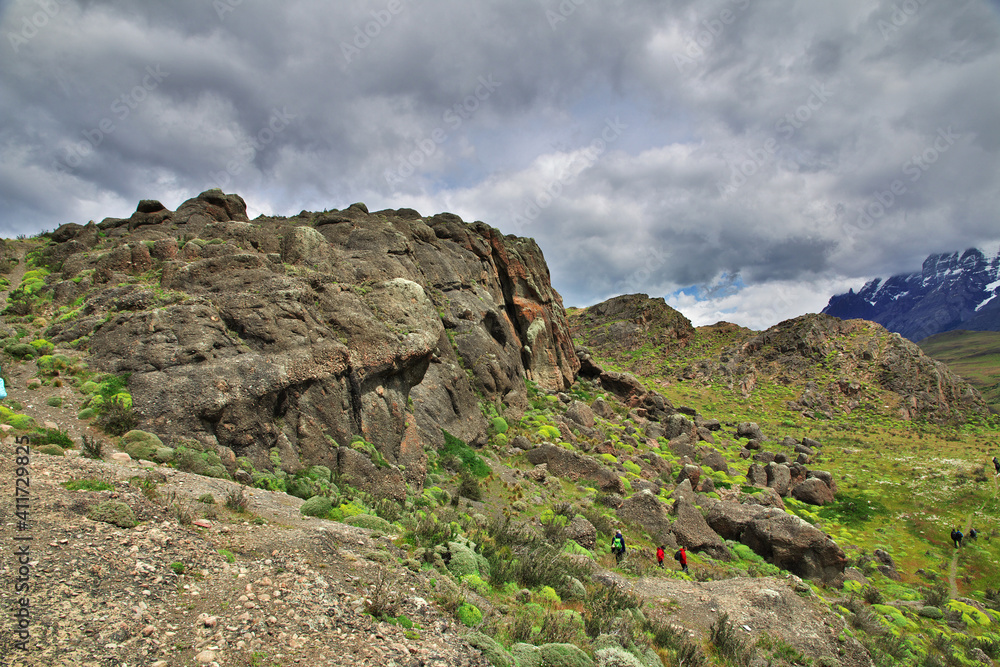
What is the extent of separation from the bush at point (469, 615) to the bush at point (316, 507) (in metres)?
4.60

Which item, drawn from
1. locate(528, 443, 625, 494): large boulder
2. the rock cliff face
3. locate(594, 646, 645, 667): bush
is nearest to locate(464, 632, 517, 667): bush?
locate(594, 646, 645, 667): bush

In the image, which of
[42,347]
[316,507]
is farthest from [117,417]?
[316,507]

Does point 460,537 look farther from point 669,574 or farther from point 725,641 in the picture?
point 669,574

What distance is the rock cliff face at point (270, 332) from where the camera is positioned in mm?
13695

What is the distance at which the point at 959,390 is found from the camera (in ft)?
242

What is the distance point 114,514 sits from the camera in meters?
7.90

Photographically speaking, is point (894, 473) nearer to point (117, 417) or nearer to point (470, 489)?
point (470, 489)

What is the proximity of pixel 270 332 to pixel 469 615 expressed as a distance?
39.4 ft

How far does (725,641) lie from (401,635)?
1003cm

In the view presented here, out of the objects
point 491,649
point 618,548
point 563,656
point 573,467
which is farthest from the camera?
point 573,467

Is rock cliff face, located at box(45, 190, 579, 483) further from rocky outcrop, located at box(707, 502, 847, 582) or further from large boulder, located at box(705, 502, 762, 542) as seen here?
rocky outcrop, located at box(707, 502, 847, 582)

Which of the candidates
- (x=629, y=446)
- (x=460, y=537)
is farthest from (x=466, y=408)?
(x=629, y=446)

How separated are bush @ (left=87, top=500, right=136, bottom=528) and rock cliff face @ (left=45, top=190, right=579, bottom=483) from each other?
478 cm

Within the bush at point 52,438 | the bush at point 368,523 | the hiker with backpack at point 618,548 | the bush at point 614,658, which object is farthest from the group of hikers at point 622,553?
the bush at point 52,438
